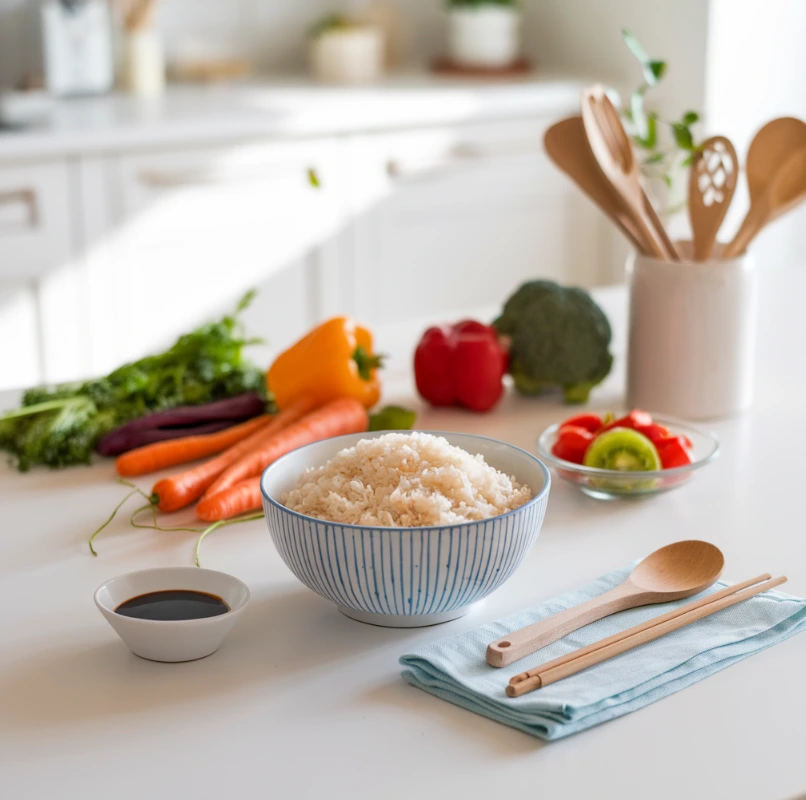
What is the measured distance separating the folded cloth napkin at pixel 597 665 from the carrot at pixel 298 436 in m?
0.36

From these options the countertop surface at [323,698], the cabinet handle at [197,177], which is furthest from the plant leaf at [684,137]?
the cabinet handle at [197,177]

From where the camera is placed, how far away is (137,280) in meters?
2.71

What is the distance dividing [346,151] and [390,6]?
96 cm

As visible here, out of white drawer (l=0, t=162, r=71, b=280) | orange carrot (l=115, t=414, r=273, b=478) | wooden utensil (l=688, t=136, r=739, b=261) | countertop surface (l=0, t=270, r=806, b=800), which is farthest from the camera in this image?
white drawer (l=0, t=162, r=71, b=280)

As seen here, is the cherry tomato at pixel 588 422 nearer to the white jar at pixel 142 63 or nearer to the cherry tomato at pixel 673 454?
the cherry tomato at pixel 673 454

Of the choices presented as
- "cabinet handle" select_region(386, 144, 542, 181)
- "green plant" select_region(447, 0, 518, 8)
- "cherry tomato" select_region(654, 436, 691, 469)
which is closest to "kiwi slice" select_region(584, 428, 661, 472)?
"cherry tomato" select_region(654, 436, 691, 469)

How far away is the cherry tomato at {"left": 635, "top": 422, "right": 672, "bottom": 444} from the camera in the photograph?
1.15 m

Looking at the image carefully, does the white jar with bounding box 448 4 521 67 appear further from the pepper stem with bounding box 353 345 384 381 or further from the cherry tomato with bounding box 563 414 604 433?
the cherry tomato with bounding box 563 414 604 433

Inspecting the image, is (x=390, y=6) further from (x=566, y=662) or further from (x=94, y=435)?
(x=566, y=662)

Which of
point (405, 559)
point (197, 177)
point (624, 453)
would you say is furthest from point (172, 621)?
point (197, 177)

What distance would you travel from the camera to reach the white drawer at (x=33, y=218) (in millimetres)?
2467

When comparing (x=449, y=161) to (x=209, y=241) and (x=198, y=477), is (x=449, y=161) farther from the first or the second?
(x=198, y=477)

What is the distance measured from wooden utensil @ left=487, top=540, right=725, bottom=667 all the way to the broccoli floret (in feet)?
1.50

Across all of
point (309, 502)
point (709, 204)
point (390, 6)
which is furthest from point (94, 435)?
point (390, 6)
